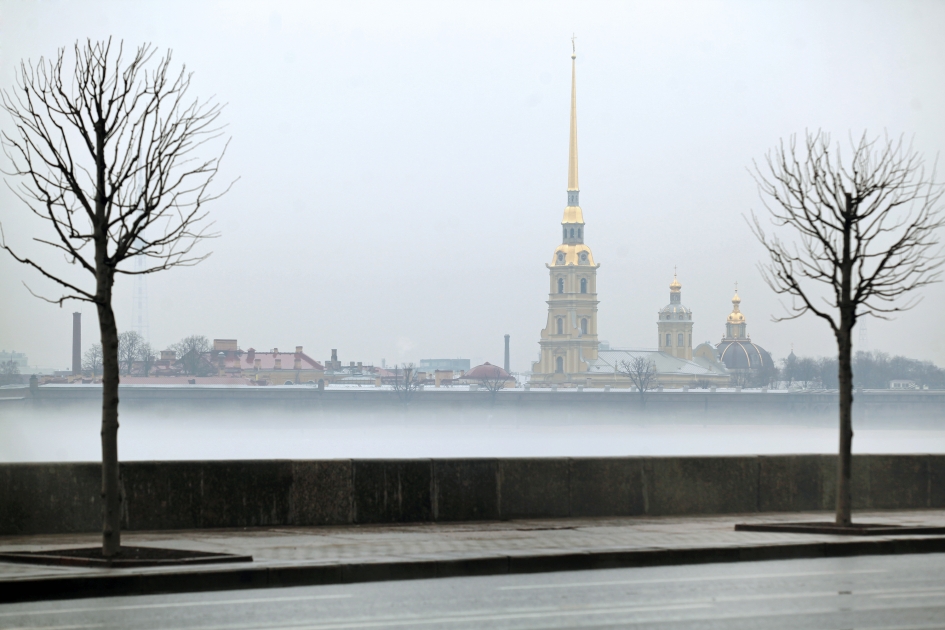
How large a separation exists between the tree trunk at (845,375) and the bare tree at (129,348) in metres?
143

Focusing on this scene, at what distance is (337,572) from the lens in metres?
10.3

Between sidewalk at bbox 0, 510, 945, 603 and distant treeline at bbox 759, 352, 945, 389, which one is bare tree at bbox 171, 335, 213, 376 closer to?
distant treeline at bbox 759, 352, 945, 389

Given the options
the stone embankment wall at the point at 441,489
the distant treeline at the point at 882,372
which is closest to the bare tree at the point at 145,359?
the distant treeline at the point at 882,372

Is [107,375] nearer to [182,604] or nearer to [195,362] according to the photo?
[182,604]

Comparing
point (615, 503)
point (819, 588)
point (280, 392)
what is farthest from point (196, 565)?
point (280, 392)

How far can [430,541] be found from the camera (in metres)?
12.2

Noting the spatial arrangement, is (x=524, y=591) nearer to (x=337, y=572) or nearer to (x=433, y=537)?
(x=337, y=572)

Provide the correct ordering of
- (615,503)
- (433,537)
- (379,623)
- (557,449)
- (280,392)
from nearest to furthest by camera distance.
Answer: (379,623)
(433,537)
(615,503)
(557,449)
(280,392)

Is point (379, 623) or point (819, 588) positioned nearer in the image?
point (379, 623)

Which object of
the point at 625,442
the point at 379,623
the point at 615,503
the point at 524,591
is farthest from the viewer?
the point at 625,442

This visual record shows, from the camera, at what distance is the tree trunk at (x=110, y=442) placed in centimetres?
1054

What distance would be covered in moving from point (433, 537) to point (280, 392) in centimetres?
16976

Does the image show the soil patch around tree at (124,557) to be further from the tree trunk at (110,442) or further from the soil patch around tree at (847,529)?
the soil patch around tree at (847,529)

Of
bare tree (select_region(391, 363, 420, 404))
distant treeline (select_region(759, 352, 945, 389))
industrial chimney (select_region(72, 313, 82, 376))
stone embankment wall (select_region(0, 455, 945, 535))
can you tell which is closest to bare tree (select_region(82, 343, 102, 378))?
industrial chimney (select_region(72, 313, 82, 376))
